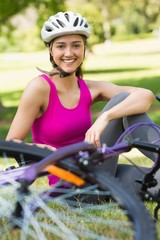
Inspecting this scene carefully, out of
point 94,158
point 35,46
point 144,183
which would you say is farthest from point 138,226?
point 35,46

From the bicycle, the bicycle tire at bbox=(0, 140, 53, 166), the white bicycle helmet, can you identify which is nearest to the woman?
the white bicycle helmet

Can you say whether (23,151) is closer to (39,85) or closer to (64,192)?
(64,192)

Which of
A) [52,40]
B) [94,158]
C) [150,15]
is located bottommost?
[150,15]

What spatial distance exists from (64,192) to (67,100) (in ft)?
4.87

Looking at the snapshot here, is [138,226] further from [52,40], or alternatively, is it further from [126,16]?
[126,16]

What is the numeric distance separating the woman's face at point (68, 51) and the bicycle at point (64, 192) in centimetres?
124

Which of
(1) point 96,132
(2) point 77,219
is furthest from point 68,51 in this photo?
(2) point 77,219

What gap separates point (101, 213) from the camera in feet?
12.3

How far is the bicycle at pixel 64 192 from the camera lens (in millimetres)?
2385

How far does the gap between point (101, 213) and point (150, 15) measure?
217 ft

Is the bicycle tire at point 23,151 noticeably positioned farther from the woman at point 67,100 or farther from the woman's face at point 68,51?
the woman's face at point 68,51

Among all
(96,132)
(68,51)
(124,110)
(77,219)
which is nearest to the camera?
(77,219)

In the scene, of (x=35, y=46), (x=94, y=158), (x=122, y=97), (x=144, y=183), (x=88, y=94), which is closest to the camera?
(x=94, y=158)

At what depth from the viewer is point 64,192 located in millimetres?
2885
